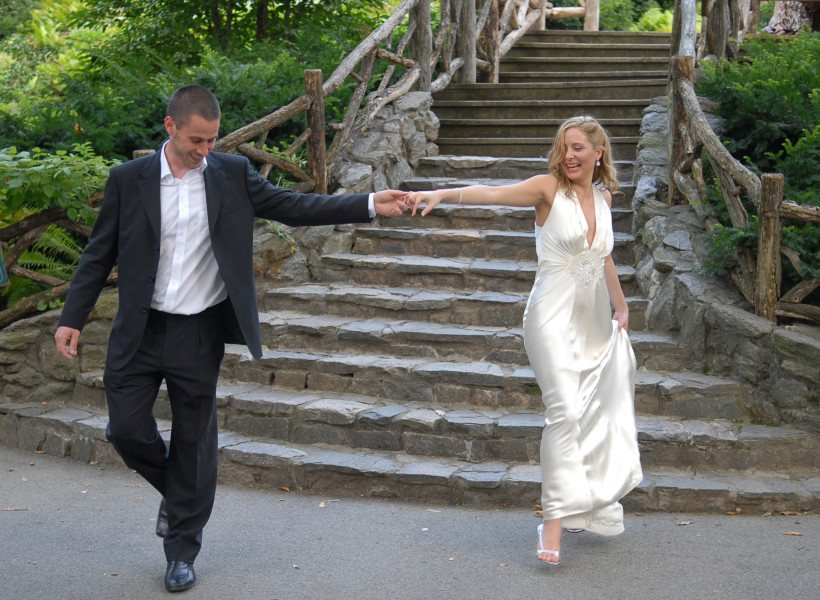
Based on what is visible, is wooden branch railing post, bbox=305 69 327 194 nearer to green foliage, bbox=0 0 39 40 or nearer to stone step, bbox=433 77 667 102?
stone step, bbox=433 77 667 102

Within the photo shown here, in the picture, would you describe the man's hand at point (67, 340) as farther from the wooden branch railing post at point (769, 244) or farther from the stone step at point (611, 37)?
the stone step at point (611, 37)

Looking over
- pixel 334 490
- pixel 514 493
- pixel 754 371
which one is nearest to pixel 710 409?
pixel 754 371

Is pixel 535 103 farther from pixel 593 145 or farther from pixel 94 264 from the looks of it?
pixel 94 264

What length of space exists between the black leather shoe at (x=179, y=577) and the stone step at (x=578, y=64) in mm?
8281

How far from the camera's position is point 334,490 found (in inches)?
204

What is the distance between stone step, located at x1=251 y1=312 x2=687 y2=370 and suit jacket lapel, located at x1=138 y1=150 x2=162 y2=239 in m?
2.73

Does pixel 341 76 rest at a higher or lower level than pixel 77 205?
higher

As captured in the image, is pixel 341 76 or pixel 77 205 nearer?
pixel 77 205

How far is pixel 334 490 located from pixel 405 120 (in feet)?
14.8

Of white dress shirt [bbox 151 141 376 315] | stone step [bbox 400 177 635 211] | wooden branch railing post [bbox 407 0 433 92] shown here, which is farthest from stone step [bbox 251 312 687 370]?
wooden branch railing post [bbox 407 0 433 92]

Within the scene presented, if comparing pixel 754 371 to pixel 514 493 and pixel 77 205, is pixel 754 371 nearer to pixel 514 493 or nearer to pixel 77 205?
pixel 514 493

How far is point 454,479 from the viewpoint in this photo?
16.3ft

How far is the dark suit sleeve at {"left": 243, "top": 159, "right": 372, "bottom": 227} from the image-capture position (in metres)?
3.88

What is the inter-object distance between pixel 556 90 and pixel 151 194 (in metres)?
7.05
